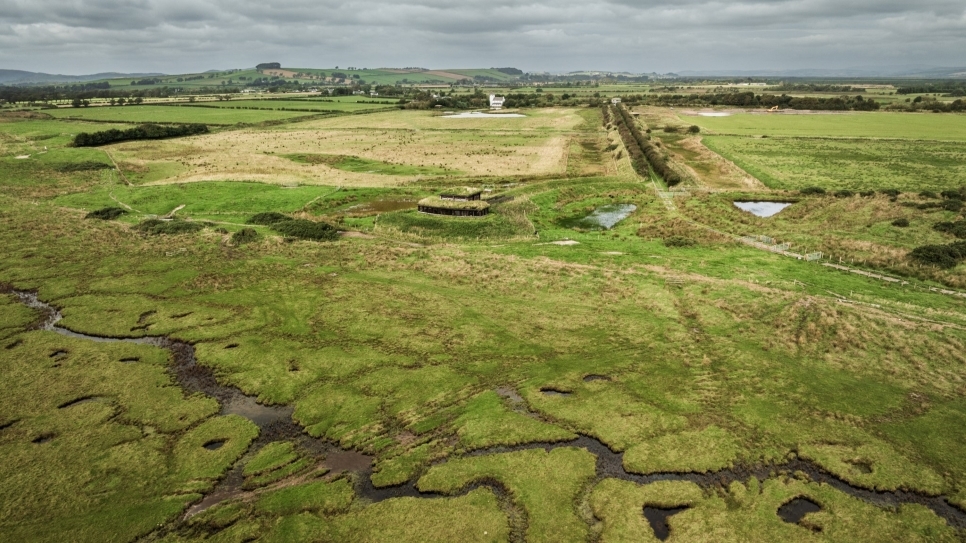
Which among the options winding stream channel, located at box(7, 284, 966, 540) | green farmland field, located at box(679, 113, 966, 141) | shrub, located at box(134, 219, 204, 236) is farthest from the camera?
green farmland field, located at box(679, 113, 966, 141)

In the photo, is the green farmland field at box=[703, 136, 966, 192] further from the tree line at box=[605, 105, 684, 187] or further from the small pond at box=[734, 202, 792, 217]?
the tree line at box=[605, 105, 684, 187]

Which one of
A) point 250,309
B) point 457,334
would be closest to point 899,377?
point 457,334

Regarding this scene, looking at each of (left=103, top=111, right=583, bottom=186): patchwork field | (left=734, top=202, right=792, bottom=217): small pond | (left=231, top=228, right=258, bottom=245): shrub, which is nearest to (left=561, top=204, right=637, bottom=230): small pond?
(left=734, top=202, right=792, bottom=217): small pond

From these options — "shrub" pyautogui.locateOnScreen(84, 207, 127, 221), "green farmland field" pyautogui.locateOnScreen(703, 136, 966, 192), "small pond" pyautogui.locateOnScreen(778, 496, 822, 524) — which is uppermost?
"green farmland field" pyautogui.locateOnScreen(703, 136, 966, 192)

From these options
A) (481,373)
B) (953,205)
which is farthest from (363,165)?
(953,205)

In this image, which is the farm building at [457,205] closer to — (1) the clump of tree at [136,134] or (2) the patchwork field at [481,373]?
(2) the patchwork field at [481,373]

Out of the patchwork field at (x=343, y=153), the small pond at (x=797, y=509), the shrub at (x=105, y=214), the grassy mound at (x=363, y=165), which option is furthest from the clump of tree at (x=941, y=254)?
the shrub at (x=105, y=214)

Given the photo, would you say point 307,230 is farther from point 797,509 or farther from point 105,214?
point 797,509

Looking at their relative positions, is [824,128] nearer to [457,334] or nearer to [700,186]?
[700,186]
